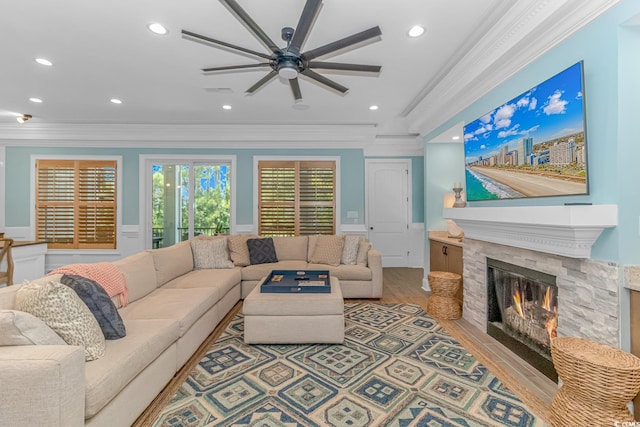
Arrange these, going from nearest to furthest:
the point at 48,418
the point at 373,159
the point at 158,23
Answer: the point at 48,418 → the point at 158,23 → the point at 373,159

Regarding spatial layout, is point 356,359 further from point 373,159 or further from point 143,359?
point 373,159

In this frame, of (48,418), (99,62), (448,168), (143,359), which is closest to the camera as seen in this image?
(48,418)

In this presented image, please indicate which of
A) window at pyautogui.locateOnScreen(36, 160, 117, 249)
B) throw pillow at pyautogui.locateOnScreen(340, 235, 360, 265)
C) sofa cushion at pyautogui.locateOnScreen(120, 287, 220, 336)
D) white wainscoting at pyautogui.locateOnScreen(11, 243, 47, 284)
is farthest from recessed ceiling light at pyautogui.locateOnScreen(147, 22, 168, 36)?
window at pyautogui.locateOnScreen(36, 160, 117, 249)

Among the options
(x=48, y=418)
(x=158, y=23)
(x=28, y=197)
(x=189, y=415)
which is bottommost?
(x=189, y=415)

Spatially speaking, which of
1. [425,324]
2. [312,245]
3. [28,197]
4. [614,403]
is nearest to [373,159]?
[312,245]

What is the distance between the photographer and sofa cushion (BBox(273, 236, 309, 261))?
15.7 ft

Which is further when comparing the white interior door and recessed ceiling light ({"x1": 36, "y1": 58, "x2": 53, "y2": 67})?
the white interior door

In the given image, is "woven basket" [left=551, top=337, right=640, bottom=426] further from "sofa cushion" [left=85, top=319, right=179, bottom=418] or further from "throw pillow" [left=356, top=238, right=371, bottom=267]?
"throw pillow" [left=356, top=238, right=371, bottom=267]

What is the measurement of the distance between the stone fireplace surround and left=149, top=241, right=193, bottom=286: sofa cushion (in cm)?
346

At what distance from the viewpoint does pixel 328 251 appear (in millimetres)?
4520

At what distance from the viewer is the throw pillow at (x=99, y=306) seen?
1.82 meters

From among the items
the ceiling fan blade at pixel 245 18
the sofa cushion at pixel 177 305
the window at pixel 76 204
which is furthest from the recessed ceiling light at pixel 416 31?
the window at pixel 76 204

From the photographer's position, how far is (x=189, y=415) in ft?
5.98

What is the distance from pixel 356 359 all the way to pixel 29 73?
4664mm
